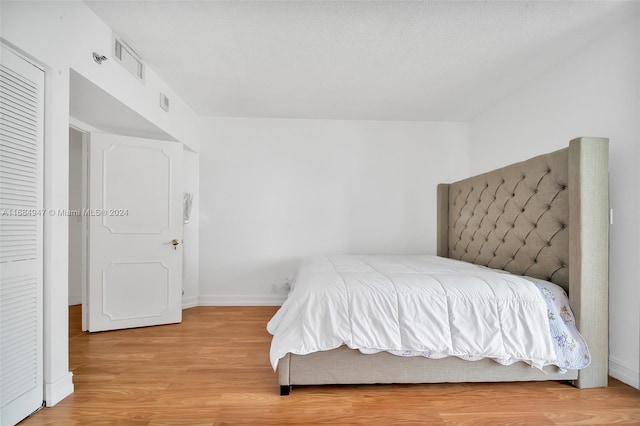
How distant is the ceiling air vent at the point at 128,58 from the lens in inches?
81.7

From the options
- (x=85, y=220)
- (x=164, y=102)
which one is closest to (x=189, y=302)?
(x=85, y=220)

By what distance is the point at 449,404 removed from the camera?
1.60 metres

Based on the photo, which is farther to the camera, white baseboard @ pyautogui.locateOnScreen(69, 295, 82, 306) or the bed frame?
white baseboard @ pyautogui.locateOnScreen(69, 295, 82, 306)

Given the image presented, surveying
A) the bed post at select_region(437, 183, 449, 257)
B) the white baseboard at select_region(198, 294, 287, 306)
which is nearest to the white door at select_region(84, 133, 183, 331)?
the white baseboard at select_region(198, 294, 287, 306)

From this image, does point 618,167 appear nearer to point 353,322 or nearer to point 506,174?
point 506,174

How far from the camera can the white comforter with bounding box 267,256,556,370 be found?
1.63m

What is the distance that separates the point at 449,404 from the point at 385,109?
110 inches

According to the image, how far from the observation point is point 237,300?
3.56 meters

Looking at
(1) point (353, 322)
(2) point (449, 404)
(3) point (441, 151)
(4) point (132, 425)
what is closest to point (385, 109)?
(3) point (441, 151)

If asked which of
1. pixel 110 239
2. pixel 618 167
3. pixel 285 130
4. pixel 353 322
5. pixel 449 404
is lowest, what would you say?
pixel 449 404

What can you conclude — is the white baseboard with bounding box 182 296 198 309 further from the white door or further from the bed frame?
the bed frame

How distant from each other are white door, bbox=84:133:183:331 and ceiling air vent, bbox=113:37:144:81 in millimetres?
739

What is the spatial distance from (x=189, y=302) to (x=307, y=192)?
190cm

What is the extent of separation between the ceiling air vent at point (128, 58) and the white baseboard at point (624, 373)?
12.6 feet
